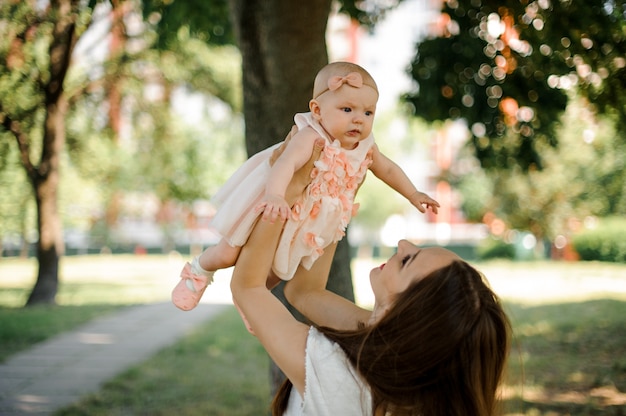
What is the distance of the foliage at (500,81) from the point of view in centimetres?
507

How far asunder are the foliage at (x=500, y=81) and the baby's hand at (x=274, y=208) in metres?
3.12

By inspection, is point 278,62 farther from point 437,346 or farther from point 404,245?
point 437,346

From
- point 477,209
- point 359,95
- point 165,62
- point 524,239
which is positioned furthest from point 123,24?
point 477,209

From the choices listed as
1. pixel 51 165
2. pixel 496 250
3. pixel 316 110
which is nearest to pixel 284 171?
pixel 316 110

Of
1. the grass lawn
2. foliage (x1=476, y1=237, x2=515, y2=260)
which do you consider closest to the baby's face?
the grass lawn

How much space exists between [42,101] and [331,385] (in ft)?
37.4

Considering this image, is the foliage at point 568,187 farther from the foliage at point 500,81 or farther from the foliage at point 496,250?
the foliage at point 500,81

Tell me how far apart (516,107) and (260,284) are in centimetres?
508

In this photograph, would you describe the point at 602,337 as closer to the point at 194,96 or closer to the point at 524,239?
the point at 194,96

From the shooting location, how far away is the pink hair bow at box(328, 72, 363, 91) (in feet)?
6.90

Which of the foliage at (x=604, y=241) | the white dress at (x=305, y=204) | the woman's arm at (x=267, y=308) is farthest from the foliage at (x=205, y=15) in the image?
the foliage at (x=604, y=241)

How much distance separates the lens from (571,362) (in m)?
7.18

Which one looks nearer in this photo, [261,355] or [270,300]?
[270,300]

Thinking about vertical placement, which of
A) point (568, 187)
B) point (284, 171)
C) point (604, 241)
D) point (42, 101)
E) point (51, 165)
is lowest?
point (568, 187)
